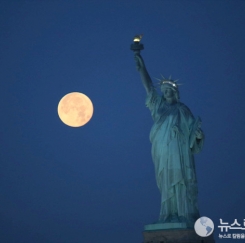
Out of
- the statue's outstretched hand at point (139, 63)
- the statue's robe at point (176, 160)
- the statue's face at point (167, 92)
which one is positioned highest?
the statue's outstretched hand at point (139, 63)

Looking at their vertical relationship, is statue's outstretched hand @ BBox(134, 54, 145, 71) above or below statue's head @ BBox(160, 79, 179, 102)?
above

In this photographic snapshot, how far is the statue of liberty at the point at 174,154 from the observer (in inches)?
675

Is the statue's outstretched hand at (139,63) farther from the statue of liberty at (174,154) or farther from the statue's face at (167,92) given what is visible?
the statue's face at (167,92)

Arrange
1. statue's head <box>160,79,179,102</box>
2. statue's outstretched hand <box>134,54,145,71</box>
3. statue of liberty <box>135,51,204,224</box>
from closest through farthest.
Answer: statue of liberty <box>135,51,204,224</box> → statue's head <box>160,79,179,102</box> → statue's outstretched hand <box>134,54,145,71</box>

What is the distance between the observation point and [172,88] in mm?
18531

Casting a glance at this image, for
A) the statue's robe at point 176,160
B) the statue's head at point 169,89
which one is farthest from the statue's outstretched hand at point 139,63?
the statue's robe at point 176,160

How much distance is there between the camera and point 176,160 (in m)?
17.4

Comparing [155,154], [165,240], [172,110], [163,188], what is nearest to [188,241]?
[165,240]

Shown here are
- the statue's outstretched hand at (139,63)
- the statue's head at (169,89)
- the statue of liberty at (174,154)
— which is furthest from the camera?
the statue's outstretched hand at (139,63)

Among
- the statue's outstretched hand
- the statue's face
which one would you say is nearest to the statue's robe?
the statue's face

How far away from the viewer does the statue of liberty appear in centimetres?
1714

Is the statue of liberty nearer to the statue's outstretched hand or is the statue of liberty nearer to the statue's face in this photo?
the statue's face

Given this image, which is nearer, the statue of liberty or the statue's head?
the statue of liberty

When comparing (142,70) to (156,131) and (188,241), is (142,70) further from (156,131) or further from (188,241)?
(188,241)
